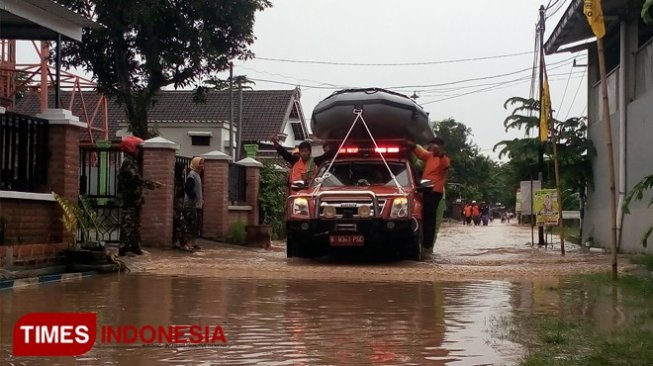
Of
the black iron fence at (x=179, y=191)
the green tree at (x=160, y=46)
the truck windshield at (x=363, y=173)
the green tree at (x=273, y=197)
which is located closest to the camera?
the truck windshield at (x=363, y=173)

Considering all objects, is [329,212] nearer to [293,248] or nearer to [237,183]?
[293,248]

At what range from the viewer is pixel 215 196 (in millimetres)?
18281

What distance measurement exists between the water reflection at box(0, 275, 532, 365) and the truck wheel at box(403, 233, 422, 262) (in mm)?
2886

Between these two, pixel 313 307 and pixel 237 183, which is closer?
pixel 313 307

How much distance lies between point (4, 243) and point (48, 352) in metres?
5.34

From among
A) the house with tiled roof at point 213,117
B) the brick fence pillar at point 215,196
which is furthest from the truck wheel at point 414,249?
the house with tiled roof at point 213,117

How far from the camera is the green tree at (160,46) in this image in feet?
77.6

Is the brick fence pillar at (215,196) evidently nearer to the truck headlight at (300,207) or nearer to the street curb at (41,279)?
the truck headlight at (300,207)

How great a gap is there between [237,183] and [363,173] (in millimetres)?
7180

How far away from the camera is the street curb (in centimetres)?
882

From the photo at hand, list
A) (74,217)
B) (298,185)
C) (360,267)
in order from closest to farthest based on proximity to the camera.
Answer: (74,217) → (360,267) → (298,185)

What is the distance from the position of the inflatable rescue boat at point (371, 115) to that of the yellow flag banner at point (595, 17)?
4.23 m

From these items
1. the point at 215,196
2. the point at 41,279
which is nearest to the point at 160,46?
the point at 215,196

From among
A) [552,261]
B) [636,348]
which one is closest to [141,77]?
[552,261]
